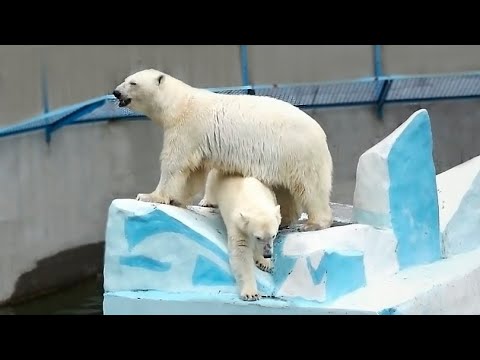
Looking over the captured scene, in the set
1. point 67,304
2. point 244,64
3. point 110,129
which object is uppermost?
point 244,64

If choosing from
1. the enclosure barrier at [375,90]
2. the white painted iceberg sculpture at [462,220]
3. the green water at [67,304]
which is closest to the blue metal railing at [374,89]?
the enclosure barrier at [375,90]

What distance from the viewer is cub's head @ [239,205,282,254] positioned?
4492mm

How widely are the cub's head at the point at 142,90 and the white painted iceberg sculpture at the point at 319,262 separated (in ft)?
2.22

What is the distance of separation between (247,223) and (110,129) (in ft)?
16.1

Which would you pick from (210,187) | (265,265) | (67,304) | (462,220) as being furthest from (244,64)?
(265,265)

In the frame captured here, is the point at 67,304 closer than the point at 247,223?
No

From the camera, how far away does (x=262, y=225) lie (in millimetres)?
4492

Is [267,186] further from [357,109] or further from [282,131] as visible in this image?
[357,109]

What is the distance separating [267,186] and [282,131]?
36 cm

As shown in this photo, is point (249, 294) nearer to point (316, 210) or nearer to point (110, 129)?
point (316, 210)

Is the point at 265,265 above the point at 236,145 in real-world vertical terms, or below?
below

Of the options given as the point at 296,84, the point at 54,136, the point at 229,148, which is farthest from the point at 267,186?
the point at 296,84

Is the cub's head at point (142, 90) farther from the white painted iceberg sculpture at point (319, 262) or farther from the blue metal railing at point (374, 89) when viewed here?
the blue metal railing at point (374, 89)

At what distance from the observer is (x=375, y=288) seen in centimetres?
498
